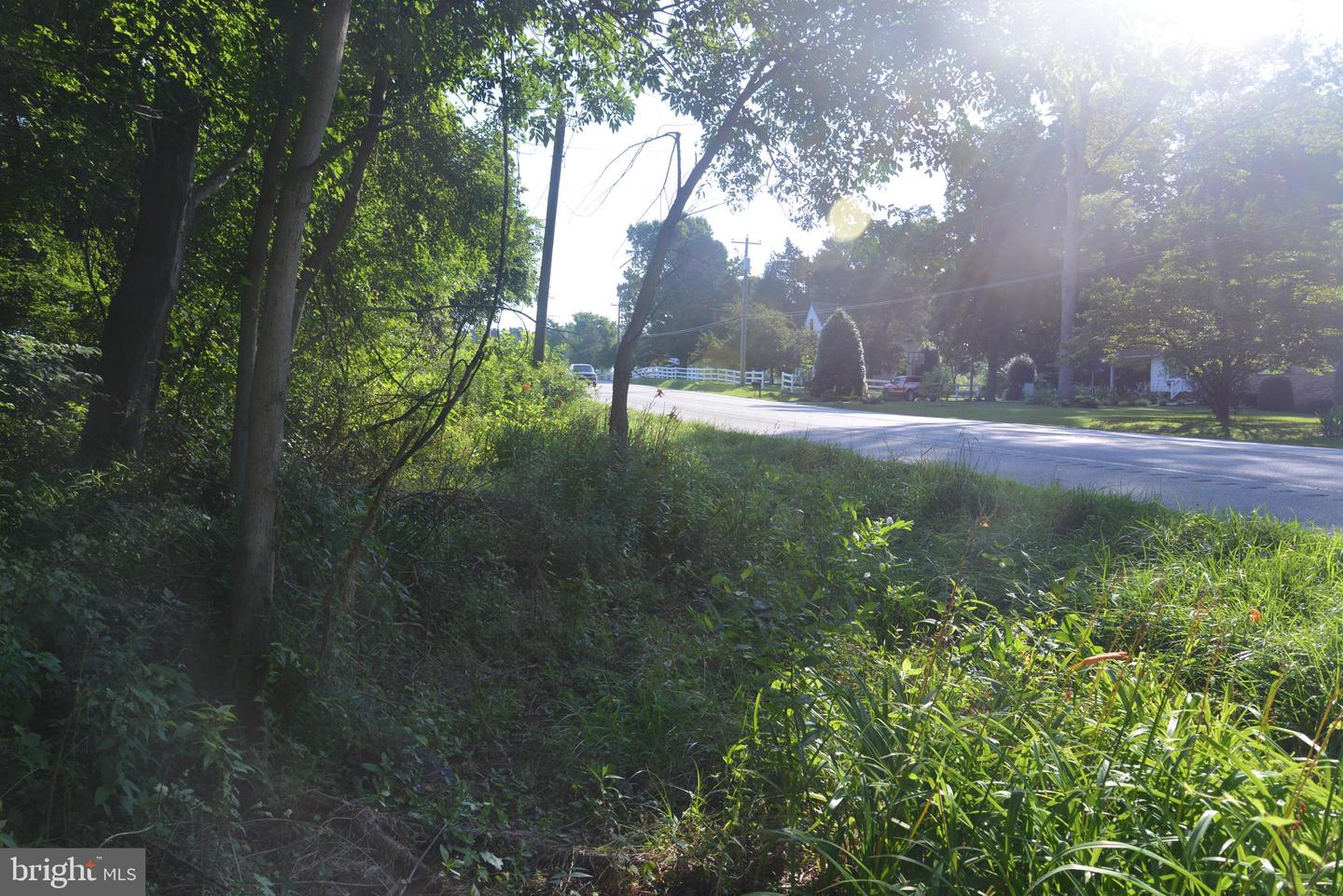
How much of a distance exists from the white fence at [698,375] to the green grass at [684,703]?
4376 centimetres

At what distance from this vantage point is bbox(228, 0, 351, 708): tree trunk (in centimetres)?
333

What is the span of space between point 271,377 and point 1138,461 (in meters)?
12.9

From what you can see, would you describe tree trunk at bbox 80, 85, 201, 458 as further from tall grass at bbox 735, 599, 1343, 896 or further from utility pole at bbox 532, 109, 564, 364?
utility pole at bbox 532, 109, 564, 364

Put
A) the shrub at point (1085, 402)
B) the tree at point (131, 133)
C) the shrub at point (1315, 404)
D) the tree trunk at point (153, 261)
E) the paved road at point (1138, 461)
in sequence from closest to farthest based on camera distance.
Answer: the tree at point (131, 133)
the tree trunk at point (153, 261)
the paved road at point (1138, 461)
the shrub at point (1315, 404)
the shrub at point (1085, 402)

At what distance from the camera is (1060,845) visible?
2426mm

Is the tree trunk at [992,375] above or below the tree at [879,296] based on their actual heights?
below

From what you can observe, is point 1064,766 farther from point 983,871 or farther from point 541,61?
point 541,61

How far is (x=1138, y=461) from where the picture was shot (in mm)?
13094

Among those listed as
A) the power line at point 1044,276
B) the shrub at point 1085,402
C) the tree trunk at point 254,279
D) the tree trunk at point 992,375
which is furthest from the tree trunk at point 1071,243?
the tree trunk at point 254,279

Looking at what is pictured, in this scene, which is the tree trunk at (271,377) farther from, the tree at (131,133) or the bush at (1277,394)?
the bush at (1277,394)

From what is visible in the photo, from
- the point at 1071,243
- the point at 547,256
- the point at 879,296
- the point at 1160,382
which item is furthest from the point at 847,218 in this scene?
the point at 879,296

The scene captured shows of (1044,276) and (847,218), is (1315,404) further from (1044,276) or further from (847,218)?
(847,218)

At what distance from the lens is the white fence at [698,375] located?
55.2m

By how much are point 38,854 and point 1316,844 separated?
3.38m
